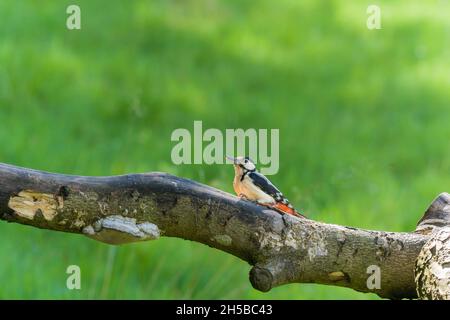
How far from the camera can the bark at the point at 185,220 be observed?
2.91 metres

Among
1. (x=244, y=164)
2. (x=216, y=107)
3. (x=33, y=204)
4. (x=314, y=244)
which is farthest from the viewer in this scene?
(x=216, y=107)

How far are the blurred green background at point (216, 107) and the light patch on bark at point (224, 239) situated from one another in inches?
63.5

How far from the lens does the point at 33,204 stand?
9.53 ft

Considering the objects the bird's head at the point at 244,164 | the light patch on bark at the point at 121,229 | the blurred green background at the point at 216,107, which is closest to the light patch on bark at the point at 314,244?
the bird's head at the point at 244,164

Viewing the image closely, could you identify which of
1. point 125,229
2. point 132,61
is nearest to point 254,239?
point 125,229

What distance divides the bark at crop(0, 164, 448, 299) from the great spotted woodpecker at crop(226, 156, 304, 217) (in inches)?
5.0

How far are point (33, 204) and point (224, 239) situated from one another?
0.63 m

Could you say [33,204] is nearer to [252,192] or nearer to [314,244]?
[252,192]

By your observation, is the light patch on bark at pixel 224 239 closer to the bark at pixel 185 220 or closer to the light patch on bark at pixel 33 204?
the bark at pixel 185 220

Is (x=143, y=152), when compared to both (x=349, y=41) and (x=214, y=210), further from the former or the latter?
(x=214, y=210)

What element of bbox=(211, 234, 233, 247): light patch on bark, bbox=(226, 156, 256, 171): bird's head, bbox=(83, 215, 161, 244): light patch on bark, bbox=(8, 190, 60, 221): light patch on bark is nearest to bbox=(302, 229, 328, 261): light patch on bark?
bbox=(211, 234, 233, 247): light patch on bark

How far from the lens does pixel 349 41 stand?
25.2 ft

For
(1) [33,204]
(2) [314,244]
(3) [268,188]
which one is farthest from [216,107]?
(1) [33,204]

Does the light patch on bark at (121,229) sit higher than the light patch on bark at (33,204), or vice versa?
the light patch on bark at (33,204)
